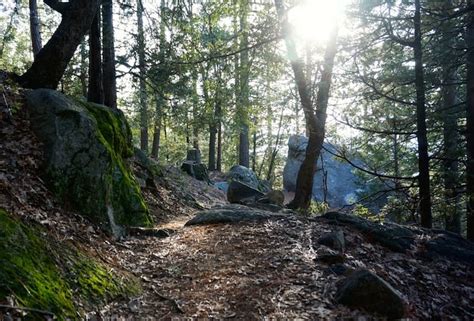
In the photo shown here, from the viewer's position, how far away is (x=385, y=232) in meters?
5.89

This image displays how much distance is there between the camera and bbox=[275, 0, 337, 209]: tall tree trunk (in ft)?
27.9

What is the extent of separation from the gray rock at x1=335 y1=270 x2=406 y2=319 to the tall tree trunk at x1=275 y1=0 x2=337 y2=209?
5.01 meters

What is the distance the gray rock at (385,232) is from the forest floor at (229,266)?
18cm

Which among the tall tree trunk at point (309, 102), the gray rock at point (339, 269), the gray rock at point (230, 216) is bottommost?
the gray rock at point (339, 269)

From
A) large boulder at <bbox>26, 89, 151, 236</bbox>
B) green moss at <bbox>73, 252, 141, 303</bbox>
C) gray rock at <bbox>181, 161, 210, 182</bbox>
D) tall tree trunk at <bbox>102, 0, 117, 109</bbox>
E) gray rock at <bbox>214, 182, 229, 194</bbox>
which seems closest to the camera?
green moss at <bbox>73, 252, 141, 303</bbox>

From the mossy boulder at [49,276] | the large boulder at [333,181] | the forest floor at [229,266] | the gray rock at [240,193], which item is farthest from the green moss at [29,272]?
the large boulder at [333,181]

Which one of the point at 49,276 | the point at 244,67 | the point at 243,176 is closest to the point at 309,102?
the point at 244,67

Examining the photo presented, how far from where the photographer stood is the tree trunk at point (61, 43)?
660cm

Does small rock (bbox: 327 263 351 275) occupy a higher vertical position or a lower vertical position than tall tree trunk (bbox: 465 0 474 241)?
lower

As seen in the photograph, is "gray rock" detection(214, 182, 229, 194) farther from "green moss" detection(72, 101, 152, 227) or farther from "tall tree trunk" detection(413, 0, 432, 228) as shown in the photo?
"tall tree trunk" detection(413, 0, 432, 228)

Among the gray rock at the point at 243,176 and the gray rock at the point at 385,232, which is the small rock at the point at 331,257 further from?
the gray rock at the point at 243,176

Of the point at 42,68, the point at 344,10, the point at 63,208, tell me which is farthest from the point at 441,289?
the point at 42,68

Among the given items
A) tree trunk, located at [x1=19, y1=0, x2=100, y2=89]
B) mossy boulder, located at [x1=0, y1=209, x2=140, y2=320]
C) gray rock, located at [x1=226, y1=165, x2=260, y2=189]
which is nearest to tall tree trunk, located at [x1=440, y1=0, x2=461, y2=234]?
mossy boulder, located at [x1=0, y1=209, x2=140, y2=320]

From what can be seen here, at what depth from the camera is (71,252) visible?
12.8ft
